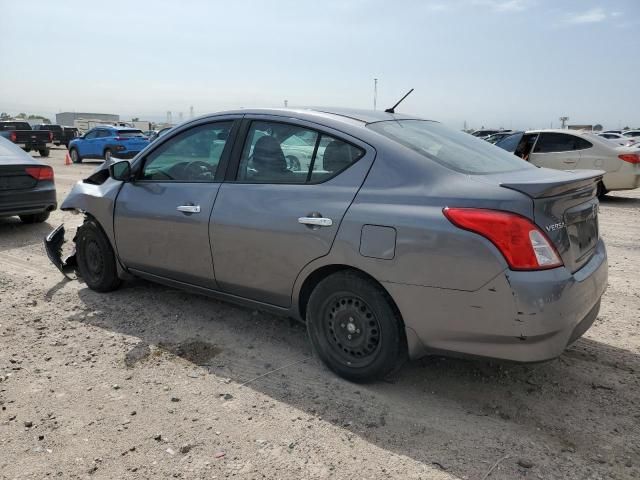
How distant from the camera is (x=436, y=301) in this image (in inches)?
107

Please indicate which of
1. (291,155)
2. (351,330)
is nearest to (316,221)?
(291,155)

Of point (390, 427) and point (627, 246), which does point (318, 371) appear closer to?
point (390, 427)

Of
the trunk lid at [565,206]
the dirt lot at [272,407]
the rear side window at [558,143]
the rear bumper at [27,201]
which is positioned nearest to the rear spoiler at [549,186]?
the trunk lid at [565,206]

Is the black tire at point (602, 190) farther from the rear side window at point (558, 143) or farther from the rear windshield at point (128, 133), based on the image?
the rear windshield at point (128, 133)

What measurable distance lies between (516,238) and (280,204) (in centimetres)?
146

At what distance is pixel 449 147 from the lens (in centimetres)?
332

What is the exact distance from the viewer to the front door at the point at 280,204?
10.2 ft

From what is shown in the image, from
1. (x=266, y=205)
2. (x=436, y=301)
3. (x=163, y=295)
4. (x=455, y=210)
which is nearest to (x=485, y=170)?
(x=455, y=210)

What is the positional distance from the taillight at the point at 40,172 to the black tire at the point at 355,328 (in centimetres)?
601

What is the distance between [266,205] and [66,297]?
8.24 ft

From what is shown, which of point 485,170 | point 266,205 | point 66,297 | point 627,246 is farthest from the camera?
point 627,246

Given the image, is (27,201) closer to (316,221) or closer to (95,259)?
(95,259)

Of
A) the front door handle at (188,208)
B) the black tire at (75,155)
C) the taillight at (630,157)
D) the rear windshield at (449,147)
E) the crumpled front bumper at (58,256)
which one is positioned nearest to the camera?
the rear windshield at (449,147)

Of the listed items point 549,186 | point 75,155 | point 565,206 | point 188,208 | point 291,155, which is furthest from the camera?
point 75,155
